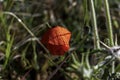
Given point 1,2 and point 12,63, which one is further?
point 1,2

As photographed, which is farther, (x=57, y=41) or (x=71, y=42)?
(x=71, y=42)

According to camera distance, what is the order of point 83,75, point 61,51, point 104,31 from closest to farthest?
1. point 83,75
2. point 61,51
3. point 104,31

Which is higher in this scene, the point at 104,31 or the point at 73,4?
the point at 73,4

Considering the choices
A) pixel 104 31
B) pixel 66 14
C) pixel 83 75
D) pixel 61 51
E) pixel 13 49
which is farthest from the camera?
pixel 66 14

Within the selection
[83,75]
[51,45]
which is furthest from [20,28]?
[83,75]

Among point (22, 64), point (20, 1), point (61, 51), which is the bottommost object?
point (22, 64)

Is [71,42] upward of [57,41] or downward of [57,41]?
downward

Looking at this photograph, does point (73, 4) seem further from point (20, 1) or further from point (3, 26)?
point (3, 26)
